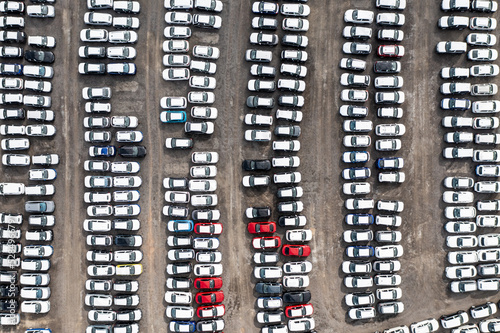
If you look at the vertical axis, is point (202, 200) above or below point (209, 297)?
above

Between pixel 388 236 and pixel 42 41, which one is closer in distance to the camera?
pixel 42 41

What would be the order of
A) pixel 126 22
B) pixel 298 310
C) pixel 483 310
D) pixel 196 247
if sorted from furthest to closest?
pixel 483 310 < pixel 298 310 < pixel 196 247 < pixel 126 22

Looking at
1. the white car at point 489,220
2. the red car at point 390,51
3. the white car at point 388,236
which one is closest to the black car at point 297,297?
the white car at point 388,236

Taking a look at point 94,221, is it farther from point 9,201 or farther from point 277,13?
point 277,13

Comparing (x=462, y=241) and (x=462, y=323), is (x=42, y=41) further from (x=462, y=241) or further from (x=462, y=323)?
(x=462, y=323)

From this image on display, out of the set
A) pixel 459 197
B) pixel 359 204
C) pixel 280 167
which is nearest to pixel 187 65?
pixel 280 167

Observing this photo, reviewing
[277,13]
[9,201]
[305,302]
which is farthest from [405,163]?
[9,201]

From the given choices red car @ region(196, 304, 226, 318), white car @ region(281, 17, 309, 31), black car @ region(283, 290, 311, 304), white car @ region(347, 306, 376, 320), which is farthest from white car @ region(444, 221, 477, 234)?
white car @ region(281, 17, 309, 31)

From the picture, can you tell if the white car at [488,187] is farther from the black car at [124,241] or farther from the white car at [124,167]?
the black car at [124,241]
